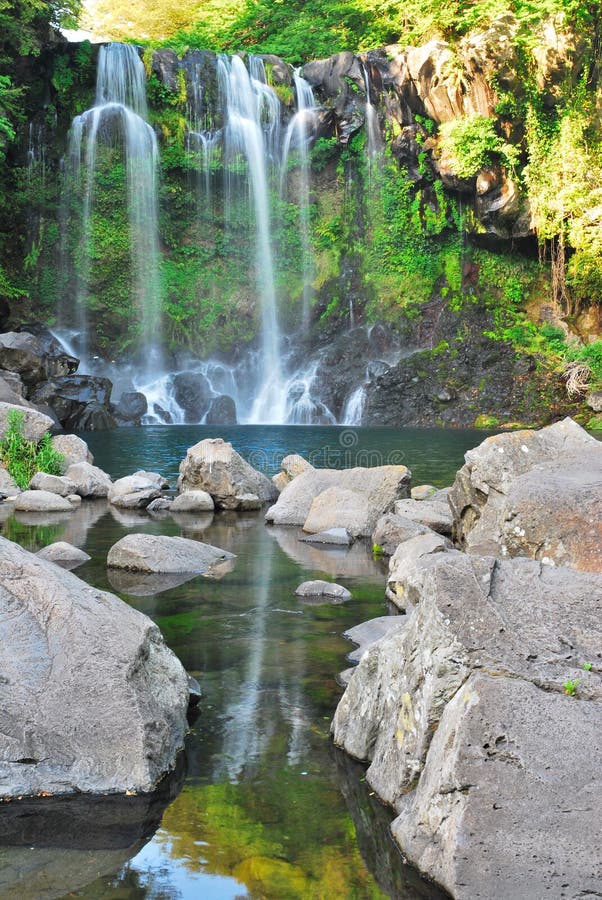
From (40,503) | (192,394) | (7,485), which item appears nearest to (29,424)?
(7,485)

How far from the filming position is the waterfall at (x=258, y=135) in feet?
111

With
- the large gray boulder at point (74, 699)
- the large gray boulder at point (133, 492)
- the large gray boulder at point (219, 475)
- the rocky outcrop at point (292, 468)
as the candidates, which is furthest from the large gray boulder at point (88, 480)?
the large gray boulder at point (74, 699)

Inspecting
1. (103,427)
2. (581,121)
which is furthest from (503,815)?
(581,121)

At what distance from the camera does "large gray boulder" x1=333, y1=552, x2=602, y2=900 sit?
9.49 ft

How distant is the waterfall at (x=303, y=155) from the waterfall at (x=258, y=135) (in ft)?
2.11

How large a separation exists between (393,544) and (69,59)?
30.4 metres

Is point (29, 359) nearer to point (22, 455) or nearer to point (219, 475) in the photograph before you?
point (22, 455)

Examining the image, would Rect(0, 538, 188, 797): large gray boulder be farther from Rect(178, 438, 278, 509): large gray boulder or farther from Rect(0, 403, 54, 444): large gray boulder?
Rect(0, 403, 54, 444): large gray boulder

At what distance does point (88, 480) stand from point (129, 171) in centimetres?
2366

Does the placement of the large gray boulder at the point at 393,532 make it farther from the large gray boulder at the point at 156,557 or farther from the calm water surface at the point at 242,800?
the large gray boulder at the point at 156,557

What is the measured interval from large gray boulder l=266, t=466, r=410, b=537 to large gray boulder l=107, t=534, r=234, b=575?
8.29ft

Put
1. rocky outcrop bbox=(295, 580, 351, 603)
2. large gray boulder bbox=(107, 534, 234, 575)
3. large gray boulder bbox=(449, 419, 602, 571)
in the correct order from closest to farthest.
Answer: large gray boulder bbox=(449, 419, 602, 571)
rocky outcrop bbox=(295, 580, 351, 603)
large gray boulder bbox=(107, 534, 234, 575)

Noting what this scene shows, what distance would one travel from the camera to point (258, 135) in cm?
3450

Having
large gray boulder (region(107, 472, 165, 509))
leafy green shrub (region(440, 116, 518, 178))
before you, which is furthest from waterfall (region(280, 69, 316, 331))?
large gray boulder (region(107, 472, 165, 509))
